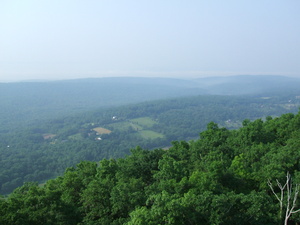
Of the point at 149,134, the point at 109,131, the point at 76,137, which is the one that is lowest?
the point at 149,134

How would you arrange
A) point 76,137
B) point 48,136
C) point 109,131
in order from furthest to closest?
point 109,131, point 48,136, point 76,137

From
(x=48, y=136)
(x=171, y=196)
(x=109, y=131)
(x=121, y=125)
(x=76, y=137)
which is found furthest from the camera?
(x=121, y=125)

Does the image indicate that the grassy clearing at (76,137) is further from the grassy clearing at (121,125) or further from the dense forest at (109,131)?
the grassy clearing at (121,125)

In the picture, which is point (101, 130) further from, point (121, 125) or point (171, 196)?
point (171, 196)

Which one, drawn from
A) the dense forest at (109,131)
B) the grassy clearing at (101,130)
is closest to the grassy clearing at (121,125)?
the dense forest at (109,131)

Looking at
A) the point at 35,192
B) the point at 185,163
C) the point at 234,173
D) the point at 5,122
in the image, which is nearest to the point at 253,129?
the point at 185,163

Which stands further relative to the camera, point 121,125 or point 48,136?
point 121,125

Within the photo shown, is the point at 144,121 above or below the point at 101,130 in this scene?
below

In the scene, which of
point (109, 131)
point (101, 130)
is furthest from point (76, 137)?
point (109, 131)
